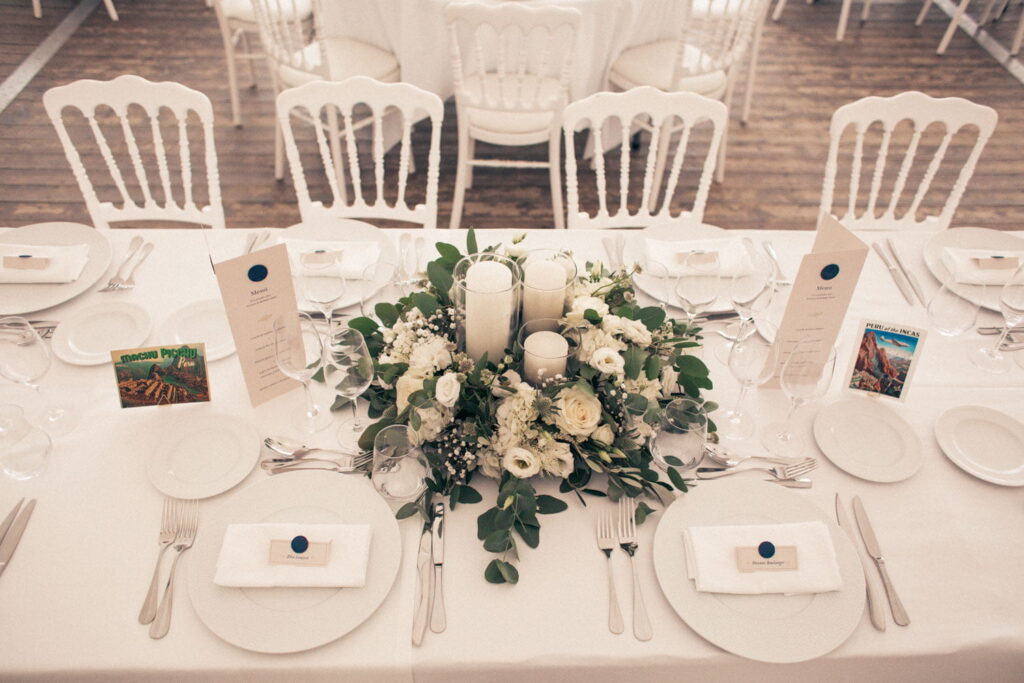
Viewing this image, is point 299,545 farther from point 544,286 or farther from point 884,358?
point 884,358

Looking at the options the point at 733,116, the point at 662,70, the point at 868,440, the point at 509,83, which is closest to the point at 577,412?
the point at 868,440

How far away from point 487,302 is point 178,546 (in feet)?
2.07

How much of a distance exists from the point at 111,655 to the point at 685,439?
94 cm

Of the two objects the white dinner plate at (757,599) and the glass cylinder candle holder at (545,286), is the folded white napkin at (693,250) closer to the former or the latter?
the glass cylinder candle holder at (545,286)

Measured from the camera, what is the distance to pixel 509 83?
288cm

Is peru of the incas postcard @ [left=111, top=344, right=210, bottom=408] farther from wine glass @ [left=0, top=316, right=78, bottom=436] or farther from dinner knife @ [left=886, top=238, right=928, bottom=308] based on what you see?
dinner knife @ [left=886, top=238, right=928, bottom=308]

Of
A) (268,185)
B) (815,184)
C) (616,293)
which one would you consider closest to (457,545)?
(616,293)

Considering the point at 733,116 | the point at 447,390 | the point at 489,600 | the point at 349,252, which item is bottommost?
the point at 733,116

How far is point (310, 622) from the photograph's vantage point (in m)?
1.02

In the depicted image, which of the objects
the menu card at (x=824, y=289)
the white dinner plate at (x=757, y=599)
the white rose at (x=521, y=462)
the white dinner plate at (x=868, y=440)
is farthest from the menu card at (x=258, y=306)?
the white dinner plate at (x=868, y=440)

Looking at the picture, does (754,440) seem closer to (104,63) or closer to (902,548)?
(902,548)

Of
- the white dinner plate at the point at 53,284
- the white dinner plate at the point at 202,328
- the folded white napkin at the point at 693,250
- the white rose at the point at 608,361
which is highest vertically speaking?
the white rose at the point at 608,361

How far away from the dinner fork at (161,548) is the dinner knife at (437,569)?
41 cm

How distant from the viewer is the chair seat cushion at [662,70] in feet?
9.97
